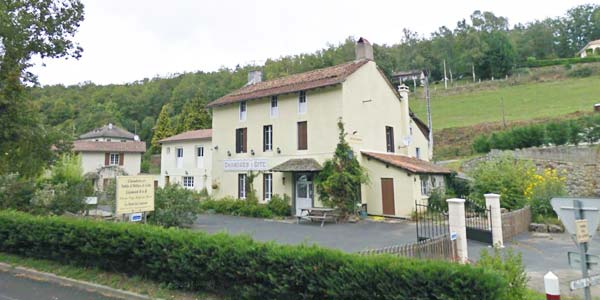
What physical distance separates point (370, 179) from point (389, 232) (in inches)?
211

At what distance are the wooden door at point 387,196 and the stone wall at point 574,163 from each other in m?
11.3

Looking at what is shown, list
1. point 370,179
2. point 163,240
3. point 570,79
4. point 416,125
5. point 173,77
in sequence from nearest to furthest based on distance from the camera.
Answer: point 163,240 < point 370,179 < point 416,125 < point 570,79 < point 173,77

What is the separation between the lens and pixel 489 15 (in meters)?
88.1

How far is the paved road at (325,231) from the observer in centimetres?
1293

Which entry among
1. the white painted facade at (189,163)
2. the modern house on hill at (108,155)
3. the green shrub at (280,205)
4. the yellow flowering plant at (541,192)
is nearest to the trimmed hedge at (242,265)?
the green shrub at (280,205)

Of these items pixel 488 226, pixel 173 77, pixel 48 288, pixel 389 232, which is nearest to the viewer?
pixel 48 288

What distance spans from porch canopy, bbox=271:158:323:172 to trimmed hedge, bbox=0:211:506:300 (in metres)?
12.1

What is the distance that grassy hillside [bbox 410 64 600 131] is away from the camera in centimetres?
4438

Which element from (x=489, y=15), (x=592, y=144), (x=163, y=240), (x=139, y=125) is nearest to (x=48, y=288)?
(x=163, y=240)

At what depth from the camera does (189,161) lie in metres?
30.3

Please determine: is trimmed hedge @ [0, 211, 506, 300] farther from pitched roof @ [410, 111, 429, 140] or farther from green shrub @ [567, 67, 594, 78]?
green shrub @ [567, 67, 594, 78]

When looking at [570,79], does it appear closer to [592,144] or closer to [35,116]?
[592,144]

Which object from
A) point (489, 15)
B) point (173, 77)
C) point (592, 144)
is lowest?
point (592, 144)

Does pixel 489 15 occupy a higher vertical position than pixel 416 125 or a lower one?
higher
